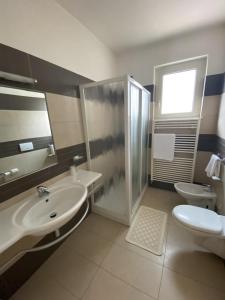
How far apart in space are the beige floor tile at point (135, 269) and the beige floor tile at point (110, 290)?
1.6 inches

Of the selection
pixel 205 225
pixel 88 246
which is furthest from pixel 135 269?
pixel 205 225

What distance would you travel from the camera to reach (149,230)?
1.65m

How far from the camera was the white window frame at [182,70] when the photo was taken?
6.21 ft

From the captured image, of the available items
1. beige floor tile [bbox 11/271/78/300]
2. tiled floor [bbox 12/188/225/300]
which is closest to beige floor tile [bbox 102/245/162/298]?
tiled floor [bbox 12/188/225/300]

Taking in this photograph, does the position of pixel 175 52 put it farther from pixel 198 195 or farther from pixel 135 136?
pixel 198 195

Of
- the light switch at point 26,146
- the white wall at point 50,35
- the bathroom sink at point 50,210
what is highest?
the white wall at point 50,35

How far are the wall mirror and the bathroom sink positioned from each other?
260 mm

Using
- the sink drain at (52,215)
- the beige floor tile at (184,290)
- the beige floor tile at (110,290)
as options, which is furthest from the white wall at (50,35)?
the beige floor tile at (184,290)

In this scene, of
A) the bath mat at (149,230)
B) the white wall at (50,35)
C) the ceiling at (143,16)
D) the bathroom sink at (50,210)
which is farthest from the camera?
the bath mat at (149,230)

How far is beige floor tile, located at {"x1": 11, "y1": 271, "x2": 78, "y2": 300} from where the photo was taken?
3.53 feet

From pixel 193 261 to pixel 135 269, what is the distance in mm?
568

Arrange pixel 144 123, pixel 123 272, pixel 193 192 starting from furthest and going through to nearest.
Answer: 1. pixel 144 123
2. pixel 193 192
3. pixel 123 272

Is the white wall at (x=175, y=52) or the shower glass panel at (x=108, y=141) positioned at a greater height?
the white wall at (x=175, y=52)

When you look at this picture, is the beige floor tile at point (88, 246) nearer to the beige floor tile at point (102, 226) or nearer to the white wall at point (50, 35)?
the beige floor tile at point (102, 226)
